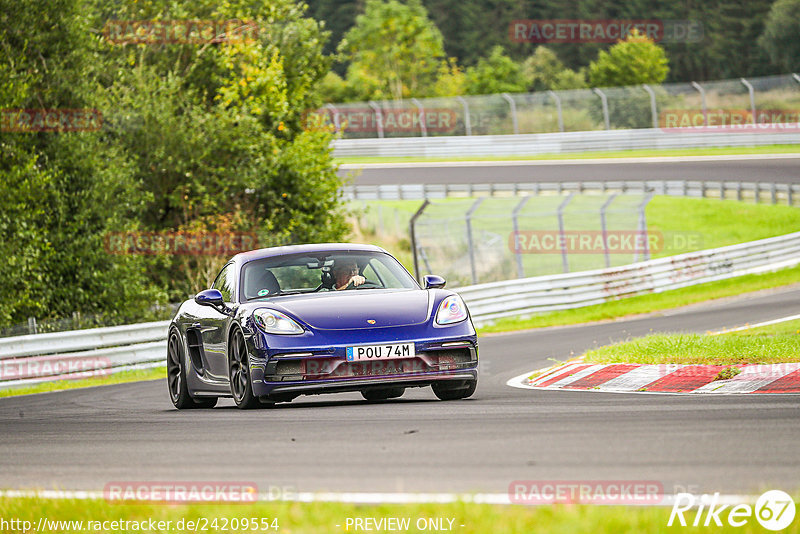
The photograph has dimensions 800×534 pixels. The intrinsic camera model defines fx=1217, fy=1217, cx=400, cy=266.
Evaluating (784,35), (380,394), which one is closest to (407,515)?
(380,394)

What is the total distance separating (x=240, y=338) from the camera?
9555mm

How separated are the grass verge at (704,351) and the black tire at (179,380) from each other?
3926 mm

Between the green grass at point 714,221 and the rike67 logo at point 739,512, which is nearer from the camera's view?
the rike67 logo at point 739,512

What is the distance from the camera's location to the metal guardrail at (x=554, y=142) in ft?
157

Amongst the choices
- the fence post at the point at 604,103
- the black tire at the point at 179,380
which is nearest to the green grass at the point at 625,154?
the fence post at the point at 604,103

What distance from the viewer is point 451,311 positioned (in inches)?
376

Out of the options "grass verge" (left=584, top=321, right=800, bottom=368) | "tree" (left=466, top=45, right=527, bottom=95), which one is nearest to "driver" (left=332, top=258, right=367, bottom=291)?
"grass verge" (left=584, top=321, right=800, bottom=368)

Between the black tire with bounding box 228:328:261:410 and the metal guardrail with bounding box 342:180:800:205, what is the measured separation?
27557 mm

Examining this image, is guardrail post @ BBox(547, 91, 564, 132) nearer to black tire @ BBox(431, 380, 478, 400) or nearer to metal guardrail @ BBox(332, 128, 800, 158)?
metal guardrail @ BBox(332, 128, 800, 158)

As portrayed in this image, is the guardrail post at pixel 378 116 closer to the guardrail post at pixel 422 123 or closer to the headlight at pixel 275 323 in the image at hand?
the guardrail post at pixel 422 123

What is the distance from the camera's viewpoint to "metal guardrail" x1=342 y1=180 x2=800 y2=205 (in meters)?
38.3

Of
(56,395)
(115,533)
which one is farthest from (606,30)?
(115,533)

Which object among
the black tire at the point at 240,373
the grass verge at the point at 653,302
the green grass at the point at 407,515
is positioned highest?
the green grass at the point at 407,515

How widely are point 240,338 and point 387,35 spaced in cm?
6927
